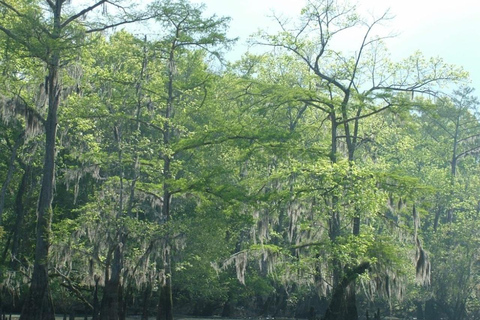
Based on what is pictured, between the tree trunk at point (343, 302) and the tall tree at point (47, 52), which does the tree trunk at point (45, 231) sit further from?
the tree trunk at point (343, 302)

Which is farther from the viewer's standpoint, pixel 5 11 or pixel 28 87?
pixel 28 87

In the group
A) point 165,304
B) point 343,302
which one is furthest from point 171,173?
point 343,302

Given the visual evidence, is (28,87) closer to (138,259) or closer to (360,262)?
(138,259)

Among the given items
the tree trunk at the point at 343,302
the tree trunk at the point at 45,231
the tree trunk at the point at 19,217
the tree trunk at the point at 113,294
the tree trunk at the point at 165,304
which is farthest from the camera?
the tree trunk at the point at 19,217

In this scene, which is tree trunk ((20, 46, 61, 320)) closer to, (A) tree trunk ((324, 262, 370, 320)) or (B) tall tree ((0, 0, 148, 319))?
(B) tall tree ((0, 0, 148, 319))

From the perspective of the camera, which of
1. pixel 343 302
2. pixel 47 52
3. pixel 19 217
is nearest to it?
pixel 47 52

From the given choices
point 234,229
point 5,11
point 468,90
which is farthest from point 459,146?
point 5,11

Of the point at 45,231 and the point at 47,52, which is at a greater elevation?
the point at 47,52

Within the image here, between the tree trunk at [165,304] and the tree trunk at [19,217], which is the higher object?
the tree trunk at [19,217]

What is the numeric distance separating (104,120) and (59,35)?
506cm

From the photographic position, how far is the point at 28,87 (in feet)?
96.9

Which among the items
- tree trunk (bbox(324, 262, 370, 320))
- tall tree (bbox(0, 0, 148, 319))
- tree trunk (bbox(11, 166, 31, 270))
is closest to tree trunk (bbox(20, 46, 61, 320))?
tall tree (bbox(0, 0, 148, 319))

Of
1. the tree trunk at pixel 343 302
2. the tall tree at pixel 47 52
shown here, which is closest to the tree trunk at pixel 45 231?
the tall tree at pixel 47 52

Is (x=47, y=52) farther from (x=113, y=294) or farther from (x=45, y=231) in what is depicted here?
(x=113, y=294)
